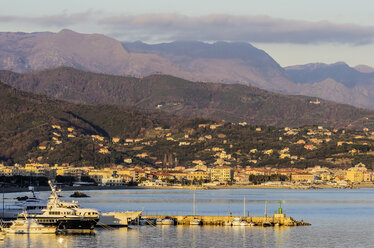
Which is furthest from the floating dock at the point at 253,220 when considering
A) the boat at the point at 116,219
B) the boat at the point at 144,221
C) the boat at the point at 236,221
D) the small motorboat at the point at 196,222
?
the boat at the point at 116,219

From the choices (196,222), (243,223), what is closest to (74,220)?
(196,222)

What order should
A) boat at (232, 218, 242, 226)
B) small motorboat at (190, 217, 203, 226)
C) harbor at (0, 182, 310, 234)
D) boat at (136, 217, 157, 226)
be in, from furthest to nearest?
boat at (136, 217, 157, 226) → small motorboat at (190, 217, 203, 226) → boat at (232, 218, 242, 226) → harbor at (0, 182, 310, 234)

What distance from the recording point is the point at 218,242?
3305 inches

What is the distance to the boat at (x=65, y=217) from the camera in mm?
89688

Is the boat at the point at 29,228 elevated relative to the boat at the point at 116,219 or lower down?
lower down

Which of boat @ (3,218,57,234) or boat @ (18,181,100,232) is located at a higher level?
boat @ (18,181,100,232)

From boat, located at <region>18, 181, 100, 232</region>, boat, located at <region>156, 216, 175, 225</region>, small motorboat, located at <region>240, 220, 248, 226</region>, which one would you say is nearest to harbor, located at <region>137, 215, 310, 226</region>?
boat, located at <region>156, 216, 175, 225</region>

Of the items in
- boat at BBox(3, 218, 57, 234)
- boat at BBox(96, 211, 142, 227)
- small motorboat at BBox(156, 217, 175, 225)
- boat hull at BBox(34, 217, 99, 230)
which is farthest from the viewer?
small motorboat at BBox(156, 217, 175, 225)

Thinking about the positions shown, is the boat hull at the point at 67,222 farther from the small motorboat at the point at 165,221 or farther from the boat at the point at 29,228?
the small motorboat at the point at 165,221

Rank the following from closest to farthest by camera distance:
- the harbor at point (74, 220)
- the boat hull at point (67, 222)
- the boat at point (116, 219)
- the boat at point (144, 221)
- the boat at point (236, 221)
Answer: the harbor at point (74, 220)
the boat hull at point (67, 222)
the boat at point (116, 219)
the boat at point (236, 221)
the boat at point (144, 221)

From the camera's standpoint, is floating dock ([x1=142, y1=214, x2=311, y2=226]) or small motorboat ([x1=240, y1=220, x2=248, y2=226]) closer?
small motorboat ([x1=240, y1=220, x2=248, y2=226])

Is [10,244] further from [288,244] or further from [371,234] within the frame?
[371,234]

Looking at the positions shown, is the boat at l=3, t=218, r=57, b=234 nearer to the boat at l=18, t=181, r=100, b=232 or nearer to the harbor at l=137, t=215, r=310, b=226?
the boat at l=18, t=181, r=100, b=232

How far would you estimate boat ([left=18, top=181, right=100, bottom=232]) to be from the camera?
89688mm
